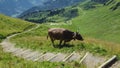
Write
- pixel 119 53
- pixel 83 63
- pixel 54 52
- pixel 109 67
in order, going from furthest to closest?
1. pixel 54 52
2. pixel 119 53
3. pixel 83 63
4. pixel 109 67

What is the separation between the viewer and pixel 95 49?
83.6 feet

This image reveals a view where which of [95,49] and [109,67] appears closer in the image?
[109,67]

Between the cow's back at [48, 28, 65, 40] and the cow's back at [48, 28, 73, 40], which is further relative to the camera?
the cow's back at [48, 28, 65, 40]

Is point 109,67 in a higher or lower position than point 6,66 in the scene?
lower

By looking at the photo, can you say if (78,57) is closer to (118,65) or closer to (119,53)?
(119,53)

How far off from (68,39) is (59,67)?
15124 mm

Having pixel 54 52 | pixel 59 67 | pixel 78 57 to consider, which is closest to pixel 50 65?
pixel 59 67

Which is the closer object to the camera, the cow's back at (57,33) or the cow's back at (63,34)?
the cow's back at (63,34)

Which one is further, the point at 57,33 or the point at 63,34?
the point at 57,33

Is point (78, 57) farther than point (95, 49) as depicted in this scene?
No

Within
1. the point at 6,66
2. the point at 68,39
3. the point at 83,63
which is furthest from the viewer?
the point at 68,39

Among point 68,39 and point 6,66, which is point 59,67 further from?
point 68,39

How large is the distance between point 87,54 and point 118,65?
206 inches

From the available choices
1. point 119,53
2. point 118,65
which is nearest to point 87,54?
point 119,53
